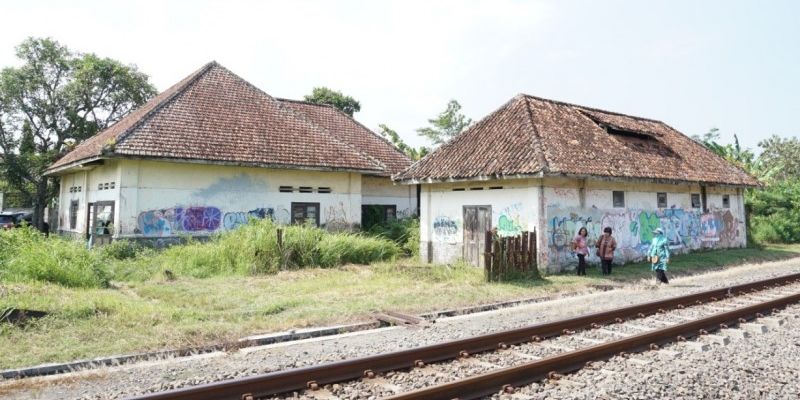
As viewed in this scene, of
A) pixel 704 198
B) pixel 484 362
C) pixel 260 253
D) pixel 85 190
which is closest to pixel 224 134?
pixel 85 190

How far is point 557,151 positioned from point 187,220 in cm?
1233

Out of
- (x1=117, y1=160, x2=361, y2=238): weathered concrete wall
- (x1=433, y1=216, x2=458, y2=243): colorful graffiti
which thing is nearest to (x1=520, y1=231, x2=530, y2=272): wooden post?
(x1=433, y1=216, x2=458, y2=243): colorful graffiti

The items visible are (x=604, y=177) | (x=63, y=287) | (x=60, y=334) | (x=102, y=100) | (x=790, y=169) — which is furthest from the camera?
(x=790, y=169)

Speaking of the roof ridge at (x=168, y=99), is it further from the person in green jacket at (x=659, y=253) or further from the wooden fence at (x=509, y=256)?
the person in green jacket at (x=659, y=253)

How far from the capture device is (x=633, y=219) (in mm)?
17641

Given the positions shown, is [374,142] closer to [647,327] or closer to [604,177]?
[604,177]

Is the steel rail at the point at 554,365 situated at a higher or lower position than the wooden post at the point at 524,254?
lower

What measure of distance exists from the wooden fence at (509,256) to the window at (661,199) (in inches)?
298

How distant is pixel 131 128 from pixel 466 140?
11440mm

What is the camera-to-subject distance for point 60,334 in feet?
25.2

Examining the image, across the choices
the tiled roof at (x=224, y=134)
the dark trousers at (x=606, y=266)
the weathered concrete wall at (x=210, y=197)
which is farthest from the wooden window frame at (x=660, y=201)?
the weathered concrete wall at (x=210, y=197)

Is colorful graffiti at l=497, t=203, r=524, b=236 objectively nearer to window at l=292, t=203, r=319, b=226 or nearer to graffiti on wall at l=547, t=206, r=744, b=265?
graffiti on wall at l=547, t=206, r=744, b=265

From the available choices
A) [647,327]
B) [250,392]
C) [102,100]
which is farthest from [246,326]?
[102,100]

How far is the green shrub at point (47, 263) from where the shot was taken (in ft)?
37.6
